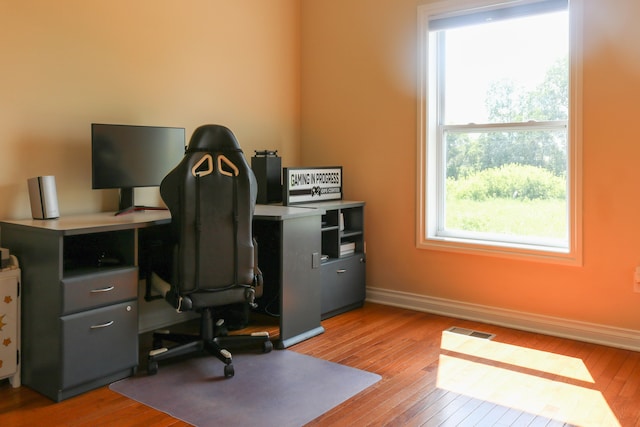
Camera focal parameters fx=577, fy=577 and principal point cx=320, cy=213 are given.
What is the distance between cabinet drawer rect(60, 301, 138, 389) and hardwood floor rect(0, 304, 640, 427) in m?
0.12

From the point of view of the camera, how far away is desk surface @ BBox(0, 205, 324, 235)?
2.64 metres

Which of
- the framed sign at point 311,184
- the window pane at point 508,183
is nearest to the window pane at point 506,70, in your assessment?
the window pane at point 508,183

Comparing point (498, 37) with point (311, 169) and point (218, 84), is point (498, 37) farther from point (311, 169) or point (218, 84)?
point (218, 84)

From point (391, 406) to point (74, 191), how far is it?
2.10 m

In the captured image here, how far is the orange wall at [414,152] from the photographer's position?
3367 mm

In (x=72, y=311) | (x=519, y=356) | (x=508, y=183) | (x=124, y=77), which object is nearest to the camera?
(x=72, y=311)

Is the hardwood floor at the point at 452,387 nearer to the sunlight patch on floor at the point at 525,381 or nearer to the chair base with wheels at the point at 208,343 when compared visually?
the sunlight patch on floor at the point at 525,381

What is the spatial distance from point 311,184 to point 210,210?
1.32m

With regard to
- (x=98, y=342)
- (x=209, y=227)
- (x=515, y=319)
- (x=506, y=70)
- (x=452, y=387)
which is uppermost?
(x=506, y=70)

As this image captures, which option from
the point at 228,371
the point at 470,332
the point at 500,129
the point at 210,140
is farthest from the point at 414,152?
the point at 228,371

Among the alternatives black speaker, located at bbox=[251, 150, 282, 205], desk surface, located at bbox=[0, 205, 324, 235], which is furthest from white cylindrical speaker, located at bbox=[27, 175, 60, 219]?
black speaker, located at bbox=[251, 150, 282, 205]

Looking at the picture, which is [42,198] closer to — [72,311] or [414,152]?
[72,311]

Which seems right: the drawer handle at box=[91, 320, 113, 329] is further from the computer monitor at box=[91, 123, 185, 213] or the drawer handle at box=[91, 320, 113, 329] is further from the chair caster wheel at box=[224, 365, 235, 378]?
the computer monitor at box=[91, 123, 185, 213]

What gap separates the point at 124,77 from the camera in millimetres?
3498
